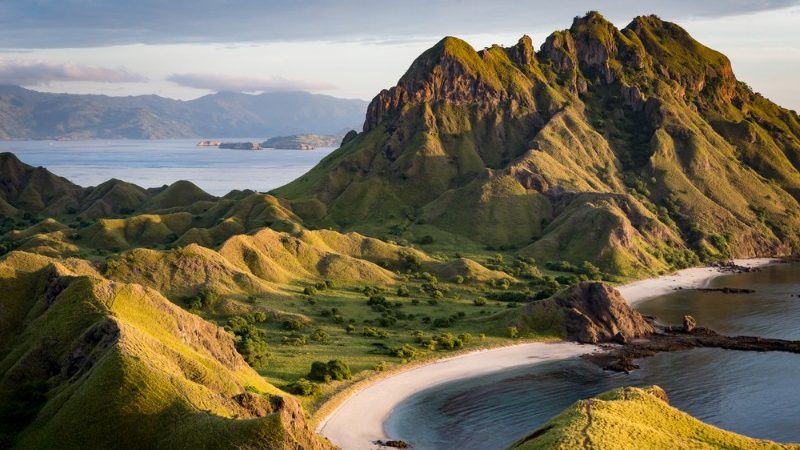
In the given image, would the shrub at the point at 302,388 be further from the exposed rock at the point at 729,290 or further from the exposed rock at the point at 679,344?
the exposed rock at the point at 729,290

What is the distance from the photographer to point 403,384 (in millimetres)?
111125

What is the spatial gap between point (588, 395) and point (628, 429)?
4456 centimetres

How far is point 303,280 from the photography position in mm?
169750

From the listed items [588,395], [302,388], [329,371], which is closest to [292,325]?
[329,371]

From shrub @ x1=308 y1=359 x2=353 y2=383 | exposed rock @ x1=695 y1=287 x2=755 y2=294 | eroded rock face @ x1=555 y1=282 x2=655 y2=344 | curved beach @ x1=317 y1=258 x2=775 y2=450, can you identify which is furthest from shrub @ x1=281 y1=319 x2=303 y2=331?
exposed rock @ x1=695 y1=287 x2=755 y2=294

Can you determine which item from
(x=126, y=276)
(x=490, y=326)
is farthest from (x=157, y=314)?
(x=490, y=326)

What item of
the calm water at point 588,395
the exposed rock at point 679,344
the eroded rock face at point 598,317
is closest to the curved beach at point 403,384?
the calm water at point 588,395

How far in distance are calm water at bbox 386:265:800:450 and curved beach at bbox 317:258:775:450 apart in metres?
2.20

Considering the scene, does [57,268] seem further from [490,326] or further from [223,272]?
[490,326]

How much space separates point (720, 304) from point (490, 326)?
233 ft

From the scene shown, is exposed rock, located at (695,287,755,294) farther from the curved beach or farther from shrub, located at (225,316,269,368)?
shrub, located at (225,316,269,368)

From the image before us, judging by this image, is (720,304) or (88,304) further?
(720,304)

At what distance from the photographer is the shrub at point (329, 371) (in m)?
107

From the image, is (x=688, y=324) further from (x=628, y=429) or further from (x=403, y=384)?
(x=628, y=429)
